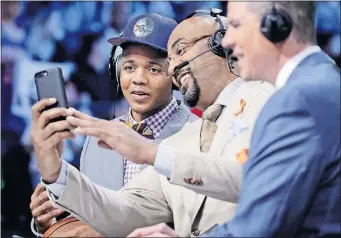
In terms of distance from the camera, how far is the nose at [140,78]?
2.79 m

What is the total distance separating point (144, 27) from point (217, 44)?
442 millimetres

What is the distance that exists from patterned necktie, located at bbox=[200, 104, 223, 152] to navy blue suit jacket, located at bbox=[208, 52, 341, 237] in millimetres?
629

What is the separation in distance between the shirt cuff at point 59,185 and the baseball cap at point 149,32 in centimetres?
98

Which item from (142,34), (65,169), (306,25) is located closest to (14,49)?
(142,34)

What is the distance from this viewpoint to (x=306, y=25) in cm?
156

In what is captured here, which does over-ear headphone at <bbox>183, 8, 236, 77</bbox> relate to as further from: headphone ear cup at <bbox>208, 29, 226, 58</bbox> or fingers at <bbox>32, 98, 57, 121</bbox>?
fingers at <bbox>32, 98, 57, 121</bbox>

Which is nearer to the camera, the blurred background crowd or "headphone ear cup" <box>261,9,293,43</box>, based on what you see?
"headphone ear cup" <box>261,9,293,43</box>

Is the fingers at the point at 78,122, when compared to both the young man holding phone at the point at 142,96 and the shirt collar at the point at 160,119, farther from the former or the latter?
the shirt collar at the point at 160,119

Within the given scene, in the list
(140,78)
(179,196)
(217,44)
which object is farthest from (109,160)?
(179,196)

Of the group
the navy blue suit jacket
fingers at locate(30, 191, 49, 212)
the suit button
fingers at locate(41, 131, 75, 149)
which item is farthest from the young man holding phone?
the navy blue suit jacket

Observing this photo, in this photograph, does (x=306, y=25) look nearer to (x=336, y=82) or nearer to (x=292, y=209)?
(x=336, y=82)

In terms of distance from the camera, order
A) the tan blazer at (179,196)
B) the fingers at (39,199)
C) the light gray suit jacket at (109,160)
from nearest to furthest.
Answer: the tan blazer at (179,196) < the fingers at (39,199) < the light gray suit jacket at (109,160)

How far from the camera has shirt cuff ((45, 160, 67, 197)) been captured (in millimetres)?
1858

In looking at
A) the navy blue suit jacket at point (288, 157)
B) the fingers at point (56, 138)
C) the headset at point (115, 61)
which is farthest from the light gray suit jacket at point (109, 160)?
the navy blue suit jacket at point (288, 157)
